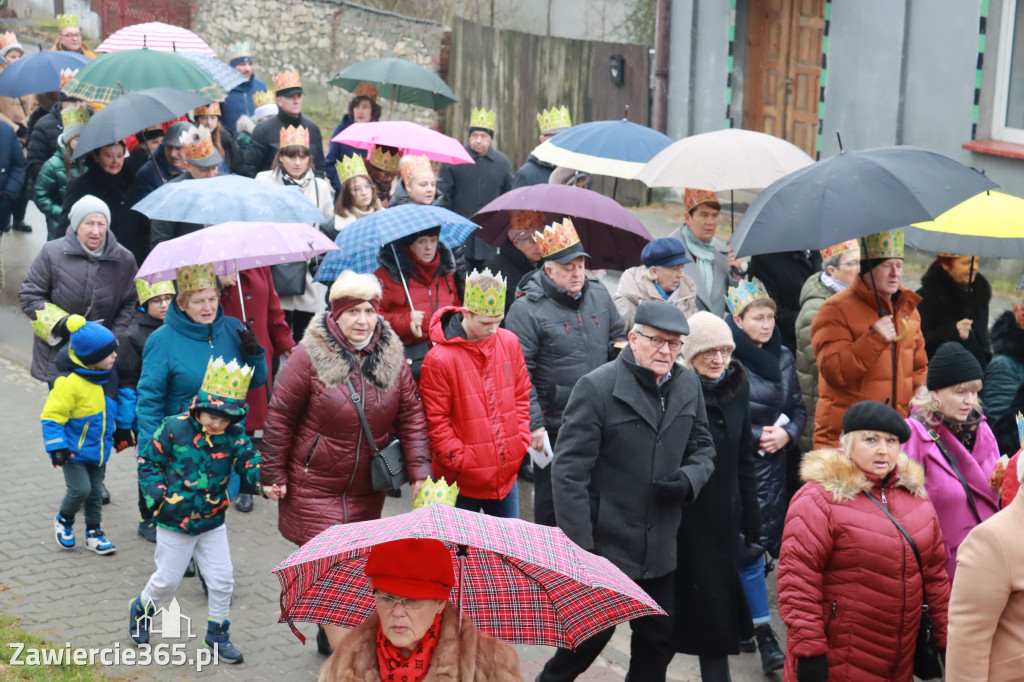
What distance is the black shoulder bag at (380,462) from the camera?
19.5 feet

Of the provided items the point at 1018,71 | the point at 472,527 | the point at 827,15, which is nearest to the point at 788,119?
the point at 827,15

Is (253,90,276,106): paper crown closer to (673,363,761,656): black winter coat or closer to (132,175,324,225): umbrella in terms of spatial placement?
(132,175,324,225): umbrella

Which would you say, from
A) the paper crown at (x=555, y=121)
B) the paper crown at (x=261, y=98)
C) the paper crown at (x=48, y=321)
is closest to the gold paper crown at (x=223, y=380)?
the paper crown at (x=48, y=321)

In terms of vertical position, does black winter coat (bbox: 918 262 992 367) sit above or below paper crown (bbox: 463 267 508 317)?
below

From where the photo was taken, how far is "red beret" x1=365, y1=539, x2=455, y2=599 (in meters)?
3.56

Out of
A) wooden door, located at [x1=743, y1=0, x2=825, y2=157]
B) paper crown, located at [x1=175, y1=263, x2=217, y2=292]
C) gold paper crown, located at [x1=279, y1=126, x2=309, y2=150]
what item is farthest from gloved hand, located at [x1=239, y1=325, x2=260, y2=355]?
wooden door, located at [x1=743, y1=0, x2=825, y2=157]

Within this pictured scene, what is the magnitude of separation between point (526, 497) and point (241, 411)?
3.04 metres

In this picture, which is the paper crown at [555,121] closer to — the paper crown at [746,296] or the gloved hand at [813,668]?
the paper crown at [746,296]

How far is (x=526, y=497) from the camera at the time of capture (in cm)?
861

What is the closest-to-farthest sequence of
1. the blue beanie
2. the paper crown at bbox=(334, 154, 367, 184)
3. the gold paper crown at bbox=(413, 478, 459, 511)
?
the gold paper crown at bbox=(413, 478, 459, 511) < the blue beanie < the paper crown at bbox=(334, 154, 367, 184)

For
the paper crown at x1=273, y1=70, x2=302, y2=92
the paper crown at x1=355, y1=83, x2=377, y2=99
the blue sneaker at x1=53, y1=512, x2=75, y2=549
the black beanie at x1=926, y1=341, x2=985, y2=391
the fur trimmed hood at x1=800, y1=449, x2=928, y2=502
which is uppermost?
the paper crown at x1=273, y1=70, x2=302, y2=92

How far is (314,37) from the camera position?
23.2 metres

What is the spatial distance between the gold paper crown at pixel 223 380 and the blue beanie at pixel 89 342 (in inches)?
51.5

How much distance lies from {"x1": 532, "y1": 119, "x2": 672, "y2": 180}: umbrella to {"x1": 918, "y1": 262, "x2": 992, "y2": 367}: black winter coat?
209 centimetres
